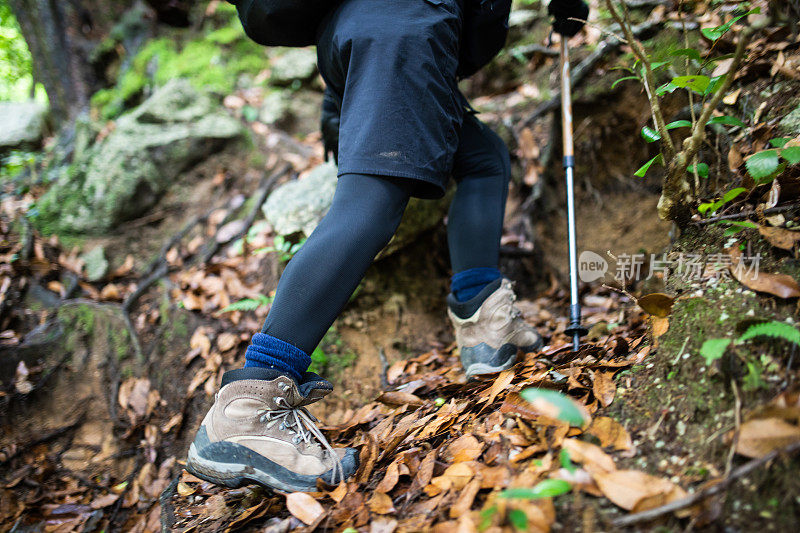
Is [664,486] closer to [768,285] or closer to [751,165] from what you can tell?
[768,285]

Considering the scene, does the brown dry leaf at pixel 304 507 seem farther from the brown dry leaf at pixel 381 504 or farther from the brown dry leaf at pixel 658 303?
the brown dry leaf at pixel 658 303

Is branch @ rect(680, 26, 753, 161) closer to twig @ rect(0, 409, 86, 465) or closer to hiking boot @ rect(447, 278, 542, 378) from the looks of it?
hiking boot @ rect(447, 278, 542, 378)

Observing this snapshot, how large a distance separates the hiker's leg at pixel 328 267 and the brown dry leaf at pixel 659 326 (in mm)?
906

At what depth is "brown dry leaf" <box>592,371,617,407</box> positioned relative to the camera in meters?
1.29

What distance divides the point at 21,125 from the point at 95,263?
2.93 metres

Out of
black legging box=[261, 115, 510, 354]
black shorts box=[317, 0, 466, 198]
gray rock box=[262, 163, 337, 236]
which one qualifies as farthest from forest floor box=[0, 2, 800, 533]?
black shorts box=[317, 0, 466, 198]

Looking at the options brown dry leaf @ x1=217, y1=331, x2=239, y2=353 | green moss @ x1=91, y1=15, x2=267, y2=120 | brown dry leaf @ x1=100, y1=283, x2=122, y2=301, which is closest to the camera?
brown dry leaf @ x1=217, y1=331, x2=239, y2=353

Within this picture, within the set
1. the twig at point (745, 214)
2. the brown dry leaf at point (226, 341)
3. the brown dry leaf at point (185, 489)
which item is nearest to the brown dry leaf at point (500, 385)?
the twig at point (745, 214)

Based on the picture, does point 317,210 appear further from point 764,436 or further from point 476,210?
point 764,436

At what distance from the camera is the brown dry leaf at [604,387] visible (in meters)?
1.29

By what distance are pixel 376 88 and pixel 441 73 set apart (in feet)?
0.84

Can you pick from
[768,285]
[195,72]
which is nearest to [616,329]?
[768,285]

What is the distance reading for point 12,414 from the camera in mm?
2504

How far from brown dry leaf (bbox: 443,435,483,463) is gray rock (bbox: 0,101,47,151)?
216 inches
